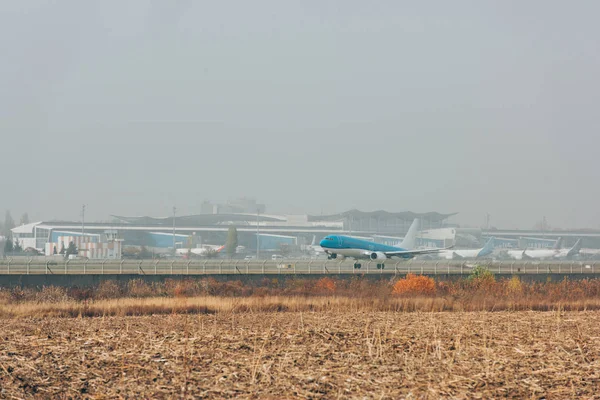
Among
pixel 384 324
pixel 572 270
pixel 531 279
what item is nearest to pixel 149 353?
pixel 384 324

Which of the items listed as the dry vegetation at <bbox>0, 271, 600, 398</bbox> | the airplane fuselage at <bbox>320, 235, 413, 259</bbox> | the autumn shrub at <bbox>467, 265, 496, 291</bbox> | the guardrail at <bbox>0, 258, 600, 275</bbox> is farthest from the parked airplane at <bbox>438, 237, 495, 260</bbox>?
the dry vegetation at <bbox>0, 271, 600, 398</bbox>

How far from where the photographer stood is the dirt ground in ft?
52.4

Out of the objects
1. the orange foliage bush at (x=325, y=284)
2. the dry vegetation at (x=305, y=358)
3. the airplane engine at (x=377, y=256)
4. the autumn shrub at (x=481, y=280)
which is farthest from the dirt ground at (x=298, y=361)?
the airplane engine at (x=377, y=256)

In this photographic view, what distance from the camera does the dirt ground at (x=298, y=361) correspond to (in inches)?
629

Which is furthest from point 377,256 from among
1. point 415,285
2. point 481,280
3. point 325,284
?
point 415,285

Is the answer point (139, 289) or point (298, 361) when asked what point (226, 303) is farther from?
point (298, 361)

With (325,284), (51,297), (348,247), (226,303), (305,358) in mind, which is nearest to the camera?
(305,358)

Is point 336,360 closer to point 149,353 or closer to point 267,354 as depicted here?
point 267,354

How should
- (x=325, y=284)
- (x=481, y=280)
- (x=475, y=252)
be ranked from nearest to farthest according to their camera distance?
(x=325, y=284) < (x=481, y=280) < (x=475, y=252)

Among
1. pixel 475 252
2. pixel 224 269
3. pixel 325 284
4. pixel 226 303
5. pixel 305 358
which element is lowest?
pixel 475 252

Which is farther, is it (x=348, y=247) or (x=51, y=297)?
(x=348, y=247)

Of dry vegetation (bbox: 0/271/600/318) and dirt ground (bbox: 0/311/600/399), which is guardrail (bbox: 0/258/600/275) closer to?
dry vegetation (bbox: 0/271/600/318)

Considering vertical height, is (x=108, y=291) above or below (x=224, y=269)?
below

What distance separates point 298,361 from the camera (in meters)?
18.7
